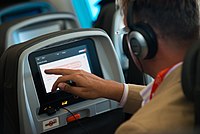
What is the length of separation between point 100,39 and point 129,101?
262 millimetres

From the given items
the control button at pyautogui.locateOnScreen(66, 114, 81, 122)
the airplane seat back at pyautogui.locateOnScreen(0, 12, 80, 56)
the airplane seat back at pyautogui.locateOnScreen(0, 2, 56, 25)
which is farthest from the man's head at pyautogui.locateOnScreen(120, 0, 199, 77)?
the airplane seat back at pyautogui.locateOnScreen(0, 2, 56, 25)

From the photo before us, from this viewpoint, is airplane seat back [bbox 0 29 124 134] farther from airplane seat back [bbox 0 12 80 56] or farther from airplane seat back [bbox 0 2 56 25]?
airplane seat back [bbox 0 2 56 25]

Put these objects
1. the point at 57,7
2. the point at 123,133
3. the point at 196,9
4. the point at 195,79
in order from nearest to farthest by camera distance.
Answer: the point at 195,79 < the point at 123,133 < the point at 196,9 < the point at 57,7

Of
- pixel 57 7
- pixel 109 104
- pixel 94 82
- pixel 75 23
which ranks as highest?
pixel 57 7

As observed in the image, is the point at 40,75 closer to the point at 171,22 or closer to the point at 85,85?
the point at 85,85

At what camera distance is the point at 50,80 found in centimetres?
143

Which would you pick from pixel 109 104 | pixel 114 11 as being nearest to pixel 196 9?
pixel 109 104

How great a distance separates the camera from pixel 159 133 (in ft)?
3.05

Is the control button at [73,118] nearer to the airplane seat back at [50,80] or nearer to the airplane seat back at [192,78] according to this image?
the airplane seat back at [50,80]

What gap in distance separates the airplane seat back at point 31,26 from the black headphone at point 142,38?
1.24 metres

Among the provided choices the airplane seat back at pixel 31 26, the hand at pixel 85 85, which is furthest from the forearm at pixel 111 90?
the airplane seat back at pixel 31 26

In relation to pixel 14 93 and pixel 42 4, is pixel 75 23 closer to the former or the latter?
pixel 42 4

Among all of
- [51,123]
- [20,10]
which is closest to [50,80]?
[51,123]

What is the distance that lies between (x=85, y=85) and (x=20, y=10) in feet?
8.25
